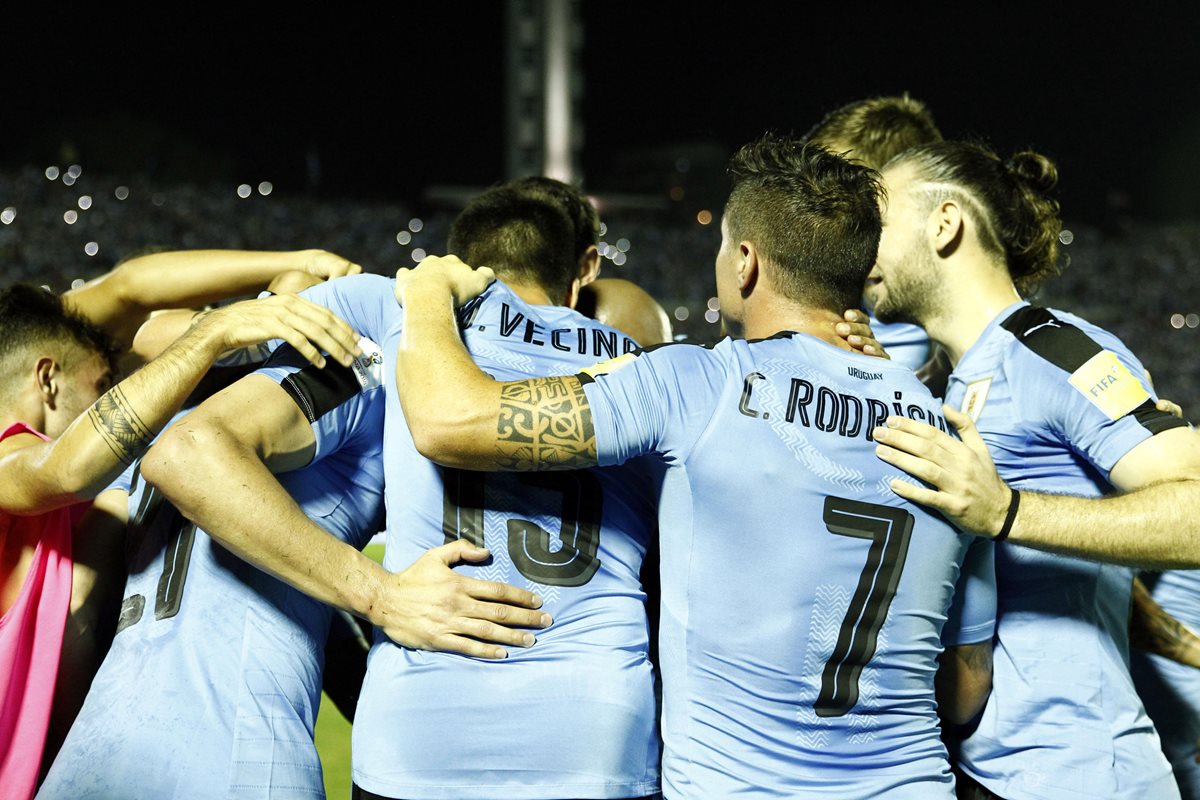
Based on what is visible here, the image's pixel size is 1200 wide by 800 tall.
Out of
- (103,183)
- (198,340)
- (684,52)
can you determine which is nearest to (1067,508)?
(198,340)

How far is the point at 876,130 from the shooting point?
3357 millimetres

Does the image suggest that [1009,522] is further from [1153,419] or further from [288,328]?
[288,328]

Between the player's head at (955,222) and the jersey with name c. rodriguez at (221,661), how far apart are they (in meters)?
1.35

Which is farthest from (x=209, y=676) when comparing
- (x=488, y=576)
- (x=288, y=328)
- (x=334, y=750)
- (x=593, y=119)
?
(x=593, y=119)

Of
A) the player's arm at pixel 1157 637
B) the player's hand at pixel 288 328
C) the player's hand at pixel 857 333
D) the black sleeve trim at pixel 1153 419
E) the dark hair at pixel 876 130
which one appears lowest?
the player's arm at pixel 1157 637

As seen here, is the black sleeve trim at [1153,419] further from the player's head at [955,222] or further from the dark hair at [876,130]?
the dark hair at [876,130]

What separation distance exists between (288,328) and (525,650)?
2.64ft

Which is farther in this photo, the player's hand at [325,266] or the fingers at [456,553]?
the player's hand at [325,266]

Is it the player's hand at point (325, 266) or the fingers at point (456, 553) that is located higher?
the player's hand at point (325, 266)

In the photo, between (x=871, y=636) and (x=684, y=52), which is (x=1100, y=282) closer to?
(x=684, y=52)

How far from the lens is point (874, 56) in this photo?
22.7m

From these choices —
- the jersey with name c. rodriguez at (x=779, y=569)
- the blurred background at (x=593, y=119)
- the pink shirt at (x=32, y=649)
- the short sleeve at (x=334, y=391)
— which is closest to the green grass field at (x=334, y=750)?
the pink shirt at (x=32, y=649)

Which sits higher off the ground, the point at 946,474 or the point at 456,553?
the point at 946,474

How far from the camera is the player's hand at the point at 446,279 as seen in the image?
211cm
